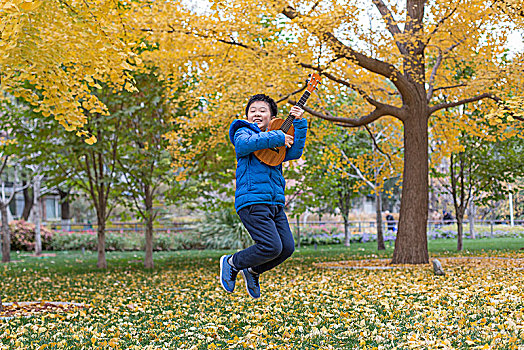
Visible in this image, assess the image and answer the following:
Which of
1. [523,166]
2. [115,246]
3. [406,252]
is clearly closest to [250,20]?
[406,252]

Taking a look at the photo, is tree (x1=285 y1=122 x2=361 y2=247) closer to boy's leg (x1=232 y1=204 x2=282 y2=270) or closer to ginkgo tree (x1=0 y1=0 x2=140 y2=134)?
ginkgo tree (x1=0 y1=0 x2=140 y2=134)

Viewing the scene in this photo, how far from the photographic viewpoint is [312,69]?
1137 cm

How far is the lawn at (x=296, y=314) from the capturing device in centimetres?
435

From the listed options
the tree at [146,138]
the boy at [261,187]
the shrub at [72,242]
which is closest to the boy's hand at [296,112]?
the boy at [261,187]

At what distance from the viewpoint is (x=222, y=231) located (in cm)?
2258

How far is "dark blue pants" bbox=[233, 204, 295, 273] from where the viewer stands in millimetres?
4031

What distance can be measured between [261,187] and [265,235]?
1.17 feet

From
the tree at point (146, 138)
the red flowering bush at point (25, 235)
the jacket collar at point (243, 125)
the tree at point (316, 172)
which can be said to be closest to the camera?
the jacket collar at point (243, 125)

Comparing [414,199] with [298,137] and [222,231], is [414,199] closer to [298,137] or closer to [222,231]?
[298,137]

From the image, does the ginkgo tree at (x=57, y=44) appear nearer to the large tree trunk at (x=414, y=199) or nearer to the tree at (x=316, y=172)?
the large tree trunk at (x=414, y=199)

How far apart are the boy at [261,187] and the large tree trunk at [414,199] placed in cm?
806

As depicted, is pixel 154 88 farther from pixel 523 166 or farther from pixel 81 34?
pixel 523 166

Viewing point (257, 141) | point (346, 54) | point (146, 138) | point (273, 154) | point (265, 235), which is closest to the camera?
point (257, 141)

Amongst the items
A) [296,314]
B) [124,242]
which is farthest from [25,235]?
[296,314]
